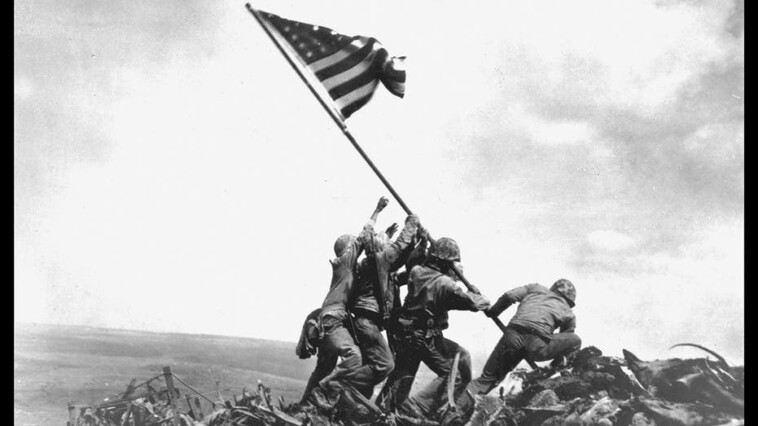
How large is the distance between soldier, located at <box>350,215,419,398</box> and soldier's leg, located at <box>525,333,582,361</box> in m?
1.70

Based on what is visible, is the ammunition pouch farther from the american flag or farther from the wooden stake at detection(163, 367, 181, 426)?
the wooden stake at detection(163, 367, 181, 426)

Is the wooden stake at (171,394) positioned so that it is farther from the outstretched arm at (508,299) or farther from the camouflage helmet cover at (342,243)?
the outstretched arm at (508,299)

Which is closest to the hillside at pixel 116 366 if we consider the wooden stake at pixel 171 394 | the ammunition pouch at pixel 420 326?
the wooden stake at pixel 171 394

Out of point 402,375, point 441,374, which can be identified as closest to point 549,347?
point 441,374

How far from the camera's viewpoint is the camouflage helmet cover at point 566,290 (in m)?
8.04

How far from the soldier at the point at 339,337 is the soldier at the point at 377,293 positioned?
11 cm

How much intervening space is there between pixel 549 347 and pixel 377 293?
2.22 metres

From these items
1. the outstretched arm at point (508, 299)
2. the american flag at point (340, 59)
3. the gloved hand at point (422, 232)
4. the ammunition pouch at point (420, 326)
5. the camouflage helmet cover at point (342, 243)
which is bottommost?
the ammunition pouch at point (420, 326)

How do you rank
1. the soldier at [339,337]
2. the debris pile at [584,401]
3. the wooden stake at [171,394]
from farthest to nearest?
the wooden stake at [171,394], the soldier at [339,337], the debris pile at [584,401]

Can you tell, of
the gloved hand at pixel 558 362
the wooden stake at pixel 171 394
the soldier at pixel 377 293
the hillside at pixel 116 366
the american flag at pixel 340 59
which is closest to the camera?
the gloved hand at pixel 558 362

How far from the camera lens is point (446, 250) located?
7.95 metres

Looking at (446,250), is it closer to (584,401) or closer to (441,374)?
(441,374)

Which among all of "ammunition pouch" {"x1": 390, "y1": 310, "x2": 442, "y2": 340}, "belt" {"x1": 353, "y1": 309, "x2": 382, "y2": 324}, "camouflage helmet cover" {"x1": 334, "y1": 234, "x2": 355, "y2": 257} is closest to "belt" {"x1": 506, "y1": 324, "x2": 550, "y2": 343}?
"ammunition pouch" {"x1": 390, "y1": 310, "x2": 442, "y2": 340}
